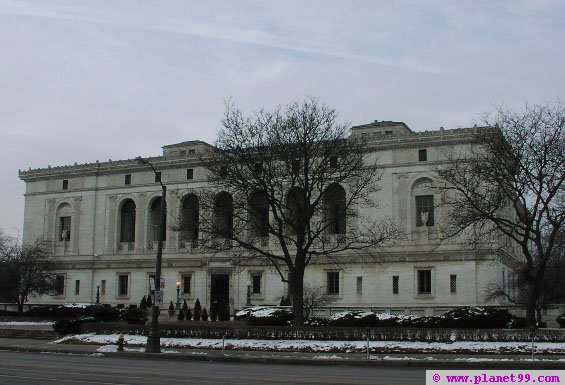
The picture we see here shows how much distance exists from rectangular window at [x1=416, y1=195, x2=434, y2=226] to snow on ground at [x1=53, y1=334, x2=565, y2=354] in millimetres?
30913

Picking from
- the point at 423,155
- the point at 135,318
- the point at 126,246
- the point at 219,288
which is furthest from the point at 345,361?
the point at 126,246

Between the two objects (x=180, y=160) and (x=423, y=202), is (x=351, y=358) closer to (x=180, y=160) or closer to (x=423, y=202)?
(x=423, y=202)

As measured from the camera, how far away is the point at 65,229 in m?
87.9

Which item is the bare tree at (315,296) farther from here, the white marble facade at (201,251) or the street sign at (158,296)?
the street sign at (158,296)

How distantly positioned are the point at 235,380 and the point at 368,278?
50.3 meters

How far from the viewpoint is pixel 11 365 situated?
25484 mm

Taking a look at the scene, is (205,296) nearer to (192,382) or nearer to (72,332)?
(72,332)

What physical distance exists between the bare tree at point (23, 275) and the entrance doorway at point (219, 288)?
16.2 meters

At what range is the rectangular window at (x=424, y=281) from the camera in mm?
67125

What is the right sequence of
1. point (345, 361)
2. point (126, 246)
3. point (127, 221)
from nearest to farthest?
point (345, 361) < point (126, 246) < point (127, 221)

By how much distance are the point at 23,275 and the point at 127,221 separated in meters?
16.5

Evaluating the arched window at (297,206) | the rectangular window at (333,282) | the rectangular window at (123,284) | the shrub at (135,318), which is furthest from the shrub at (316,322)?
the rectangular window at (123,284)

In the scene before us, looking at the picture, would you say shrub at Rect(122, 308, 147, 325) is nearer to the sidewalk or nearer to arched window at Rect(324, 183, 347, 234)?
the sidewalk

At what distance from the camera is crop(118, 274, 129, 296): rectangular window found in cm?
8344
